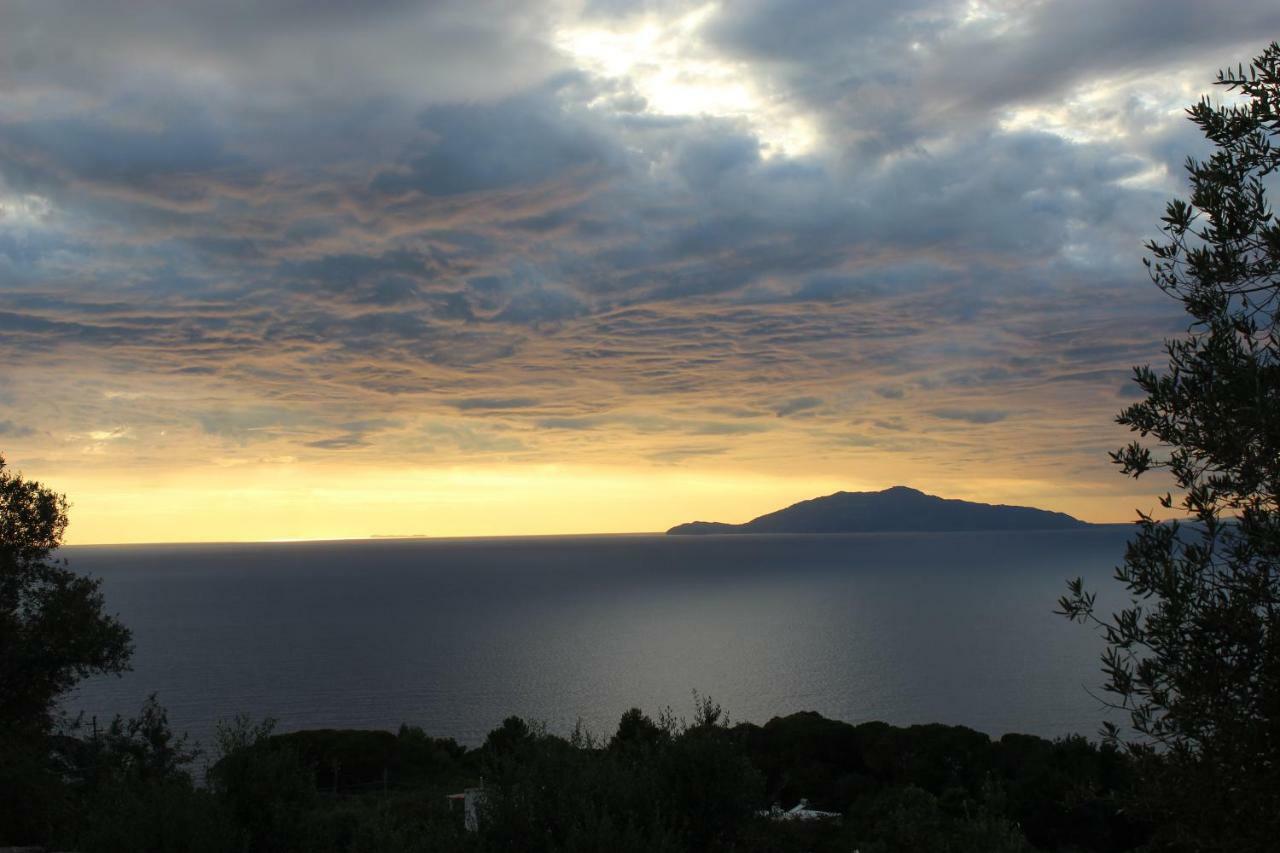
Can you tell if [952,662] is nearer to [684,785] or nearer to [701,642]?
[701,642]

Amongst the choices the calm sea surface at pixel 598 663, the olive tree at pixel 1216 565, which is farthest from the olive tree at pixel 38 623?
the calm sea surface at pixel 598 663

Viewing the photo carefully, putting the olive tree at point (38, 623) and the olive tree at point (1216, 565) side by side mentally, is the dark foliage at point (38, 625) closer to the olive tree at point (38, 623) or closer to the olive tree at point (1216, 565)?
the olive tree at point (38, 623)

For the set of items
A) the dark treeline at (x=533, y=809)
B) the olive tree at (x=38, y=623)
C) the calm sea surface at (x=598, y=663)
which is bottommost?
the calm sea surface at (x=598, y=663)

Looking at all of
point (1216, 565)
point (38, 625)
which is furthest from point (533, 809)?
point (38, 625)

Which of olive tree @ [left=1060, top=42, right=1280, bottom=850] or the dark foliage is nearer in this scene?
olive tree @ [left=1060, top=42, right=1280, bottom=850]

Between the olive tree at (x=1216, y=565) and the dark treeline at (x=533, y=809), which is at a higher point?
the olive tree at (x=1216, y=565)

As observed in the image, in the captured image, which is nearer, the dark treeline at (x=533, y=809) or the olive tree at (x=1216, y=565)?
the olive tree at (x=1216, y=565)

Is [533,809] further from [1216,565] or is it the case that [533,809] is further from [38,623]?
[38,623]

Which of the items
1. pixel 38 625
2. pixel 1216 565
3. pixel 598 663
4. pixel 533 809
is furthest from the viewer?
pixel 598 663

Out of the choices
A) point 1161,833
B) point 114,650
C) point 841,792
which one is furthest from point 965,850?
point 841,792

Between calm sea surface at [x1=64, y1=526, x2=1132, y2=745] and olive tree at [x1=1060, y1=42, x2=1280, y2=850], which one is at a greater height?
olive tree at [x1=1060, y1=42, x2=1280, y2=850]

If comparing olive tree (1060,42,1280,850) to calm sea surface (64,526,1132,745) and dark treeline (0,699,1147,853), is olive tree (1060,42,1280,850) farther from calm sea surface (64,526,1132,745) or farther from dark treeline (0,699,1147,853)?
calm sea surface (64,526,1132,745)

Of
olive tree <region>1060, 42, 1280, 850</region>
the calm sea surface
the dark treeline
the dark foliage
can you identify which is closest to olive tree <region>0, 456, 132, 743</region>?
the dark foliage

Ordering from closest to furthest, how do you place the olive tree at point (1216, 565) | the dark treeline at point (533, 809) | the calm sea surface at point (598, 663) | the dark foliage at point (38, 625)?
the olive tree at point (1216, 565), the dark treeline at point (533, 809), the dark foliage at point (38, 625), the calm sea surface at point (598, 663)
